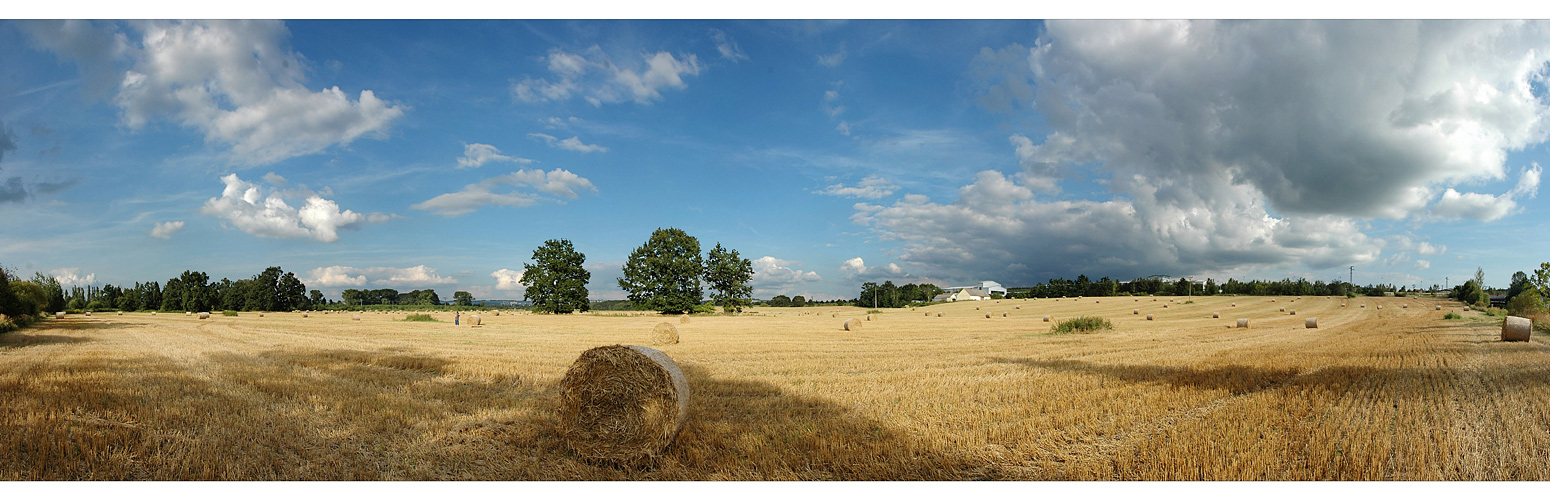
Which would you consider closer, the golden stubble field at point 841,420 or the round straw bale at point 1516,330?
the golden stubble field at point 841,420

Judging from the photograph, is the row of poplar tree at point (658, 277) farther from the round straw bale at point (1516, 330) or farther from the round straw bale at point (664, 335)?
the round straw bale at point (1516, 330)

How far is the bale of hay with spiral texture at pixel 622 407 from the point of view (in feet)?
20.8

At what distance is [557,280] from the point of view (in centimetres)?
6025

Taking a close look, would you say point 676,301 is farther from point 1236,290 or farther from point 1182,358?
point 1236,290

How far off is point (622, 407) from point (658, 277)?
50.5 metres

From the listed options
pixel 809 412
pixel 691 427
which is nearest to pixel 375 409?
pixel 691 427

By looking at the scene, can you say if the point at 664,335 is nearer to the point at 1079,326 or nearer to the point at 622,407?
the point at 622,407

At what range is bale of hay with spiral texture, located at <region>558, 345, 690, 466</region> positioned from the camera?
633 cm

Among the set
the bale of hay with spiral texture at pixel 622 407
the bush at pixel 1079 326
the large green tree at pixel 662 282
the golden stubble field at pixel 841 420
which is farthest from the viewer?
the large green tree at pixel 662 282

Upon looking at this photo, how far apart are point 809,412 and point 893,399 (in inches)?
55.0

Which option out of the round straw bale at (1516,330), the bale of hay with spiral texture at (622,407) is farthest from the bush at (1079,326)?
the bale of hay with spiral texture at (622,407)

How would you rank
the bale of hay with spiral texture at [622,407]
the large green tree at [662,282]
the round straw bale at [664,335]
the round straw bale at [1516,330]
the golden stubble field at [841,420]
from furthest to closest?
the large green tree at [662,282]
the round straw bale at [664,335]
the round straw bale at [1516,330]
the bale of hay with spiral texture at [622,407]
the golden stubble field at [841,420]

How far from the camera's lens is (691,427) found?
7.03 metres

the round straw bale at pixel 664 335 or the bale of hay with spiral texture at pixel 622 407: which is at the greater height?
the bale of hay with spiral texture at pixel 622 407
